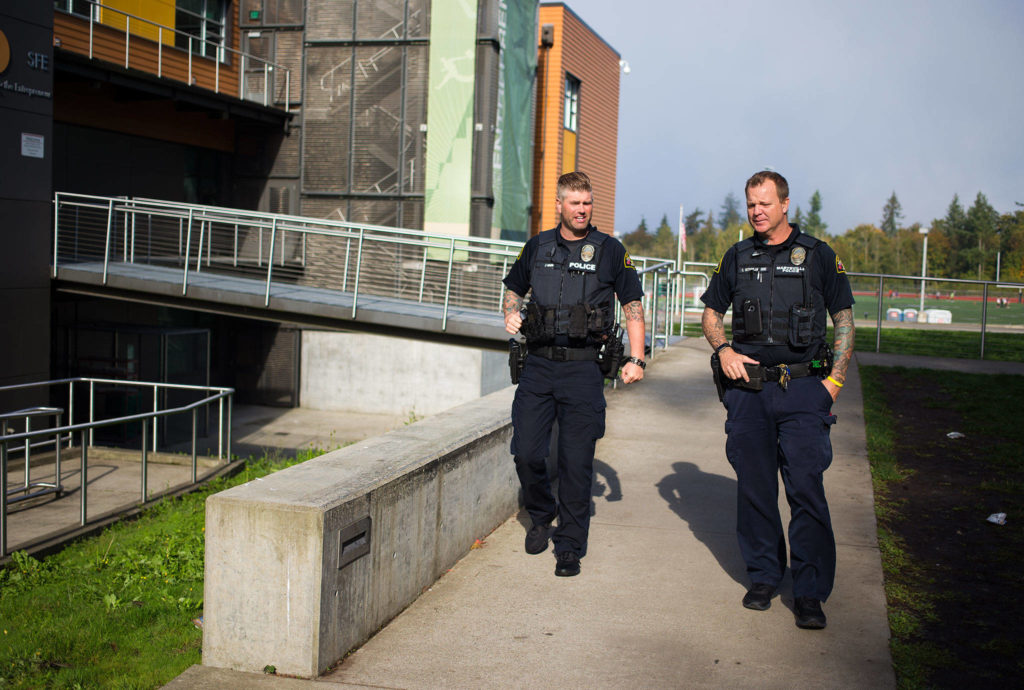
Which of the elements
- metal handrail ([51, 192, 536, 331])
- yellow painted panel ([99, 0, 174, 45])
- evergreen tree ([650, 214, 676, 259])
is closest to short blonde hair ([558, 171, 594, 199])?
metal handrail ([51, 192, 536, 331])

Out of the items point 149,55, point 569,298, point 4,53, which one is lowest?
point 569,298

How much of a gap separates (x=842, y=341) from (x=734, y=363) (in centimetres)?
52

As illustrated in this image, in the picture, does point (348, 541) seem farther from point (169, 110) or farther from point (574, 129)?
point (574, 129)

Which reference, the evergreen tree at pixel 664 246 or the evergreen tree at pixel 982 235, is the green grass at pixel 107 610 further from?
the evergreen tree at pixel 664 246

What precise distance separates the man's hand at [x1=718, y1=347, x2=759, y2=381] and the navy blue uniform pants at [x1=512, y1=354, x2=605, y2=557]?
2.13 feet

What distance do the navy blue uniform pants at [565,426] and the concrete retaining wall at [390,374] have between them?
17170 millimetres

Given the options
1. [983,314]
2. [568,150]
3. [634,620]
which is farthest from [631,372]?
[568,150]

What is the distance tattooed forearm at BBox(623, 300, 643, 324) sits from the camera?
4.74 meters

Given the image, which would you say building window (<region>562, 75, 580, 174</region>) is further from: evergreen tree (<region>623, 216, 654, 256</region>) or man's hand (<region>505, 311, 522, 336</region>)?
evergreen tree (<region>623, 216, 654, 256</region>)

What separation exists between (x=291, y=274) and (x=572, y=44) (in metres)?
12.3

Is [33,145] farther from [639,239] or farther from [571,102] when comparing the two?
[639,239]

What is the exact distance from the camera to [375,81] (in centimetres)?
2158

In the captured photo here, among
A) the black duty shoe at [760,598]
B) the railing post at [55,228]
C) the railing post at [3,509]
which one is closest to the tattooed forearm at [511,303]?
the black duty shoe at [760,598]

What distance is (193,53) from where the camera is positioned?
20828 mm
